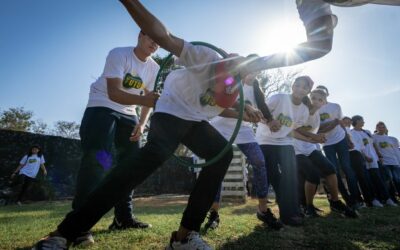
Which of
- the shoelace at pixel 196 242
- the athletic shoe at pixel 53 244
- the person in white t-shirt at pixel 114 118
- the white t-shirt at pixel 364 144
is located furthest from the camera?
the white t-shirt at pixel 364 144

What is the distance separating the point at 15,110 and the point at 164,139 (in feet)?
157

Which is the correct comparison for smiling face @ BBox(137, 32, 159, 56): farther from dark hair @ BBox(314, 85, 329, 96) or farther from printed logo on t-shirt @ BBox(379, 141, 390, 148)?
printed logo on t-shirt @ BBox(379, 141, 390, 148)

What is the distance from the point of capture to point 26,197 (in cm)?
1252

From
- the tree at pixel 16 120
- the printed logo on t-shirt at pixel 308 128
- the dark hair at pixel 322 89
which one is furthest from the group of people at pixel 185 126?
the tree at pixel 16 120

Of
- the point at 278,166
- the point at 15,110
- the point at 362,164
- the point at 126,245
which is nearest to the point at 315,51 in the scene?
the point at 126,245

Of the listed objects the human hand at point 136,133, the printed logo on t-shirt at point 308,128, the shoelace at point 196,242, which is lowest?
the shoelace at point 196,242

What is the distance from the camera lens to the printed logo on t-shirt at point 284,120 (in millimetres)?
4803

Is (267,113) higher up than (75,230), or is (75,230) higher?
(267,113)

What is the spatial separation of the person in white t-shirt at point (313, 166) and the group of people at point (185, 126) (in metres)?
0.03

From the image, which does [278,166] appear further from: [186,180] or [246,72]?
[186,180]

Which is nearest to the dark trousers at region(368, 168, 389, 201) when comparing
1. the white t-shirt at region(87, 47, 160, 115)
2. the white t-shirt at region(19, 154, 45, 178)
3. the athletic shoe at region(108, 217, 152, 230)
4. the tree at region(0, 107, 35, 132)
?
the athletic shoe at region(108, 217, 152, 230)

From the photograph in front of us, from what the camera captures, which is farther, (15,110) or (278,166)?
(15,110)

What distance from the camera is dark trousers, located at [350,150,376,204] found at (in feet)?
24.4

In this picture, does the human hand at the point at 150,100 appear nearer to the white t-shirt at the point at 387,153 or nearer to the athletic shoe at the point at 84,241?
the athletic shoe at the point at 84,241
